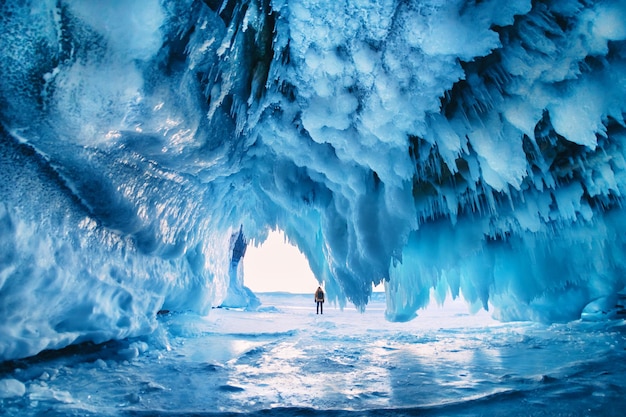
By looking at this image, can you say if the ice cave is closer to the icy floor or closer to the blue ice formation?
the blue ice formation

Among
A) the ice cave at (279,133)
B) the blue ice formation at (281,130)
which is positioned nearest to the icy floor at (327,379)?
the ice cave at (279,133)

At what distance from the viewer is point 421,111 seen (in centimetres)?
321

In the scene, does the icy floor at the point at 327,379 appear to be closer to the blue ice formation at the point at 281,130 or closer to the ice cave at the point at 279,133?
the ice cave at the point at 279,133

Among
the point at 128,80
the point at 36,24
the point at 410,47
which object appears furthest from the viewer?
the point at 410,47

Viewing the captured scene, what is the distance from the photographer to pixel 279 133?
3.97 meters

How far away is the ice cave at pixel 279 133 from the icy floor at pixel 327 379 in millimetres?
181

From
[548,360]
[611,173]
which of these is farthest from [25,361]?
[611,173]

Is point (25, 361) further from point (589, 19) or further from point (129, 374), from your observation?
point (589, 19)

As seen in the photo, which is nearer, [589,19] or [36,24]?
[36,24]

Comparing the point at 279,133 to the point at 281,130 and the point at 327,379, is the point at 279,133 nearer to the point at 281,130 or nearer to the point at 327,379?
the point at 281,130

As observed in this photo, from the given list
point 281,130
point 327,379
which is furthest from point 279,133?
point 327,379

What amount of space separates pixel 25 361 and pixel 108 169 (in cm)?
190

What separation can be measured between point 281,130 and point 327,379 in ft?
8.47

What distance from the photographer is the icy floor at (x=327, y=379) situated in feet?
7.54
